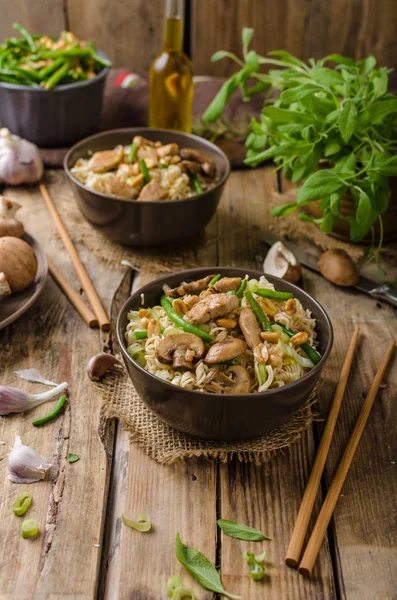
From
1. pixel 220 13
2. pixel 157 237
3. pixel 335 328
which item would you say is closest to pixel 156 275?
pixel 157 237

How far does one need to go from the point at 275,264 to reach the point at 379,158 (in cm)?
47

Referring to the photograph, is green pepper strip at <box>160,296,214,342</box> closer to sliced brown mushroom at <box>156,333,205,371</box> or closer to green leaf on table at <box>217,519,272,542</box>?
sliced brown mushroom at <box>156,333,205,371</box>

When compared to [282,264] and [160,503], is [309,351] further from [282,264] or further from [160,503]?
[282,264]

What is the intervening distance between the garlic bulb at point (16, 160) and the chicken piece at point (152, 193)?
0.63 metres

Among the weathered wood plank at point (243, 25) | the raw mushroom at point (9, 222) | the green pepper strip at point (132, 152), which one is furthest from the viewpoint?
the weathered wood plank at point (243, 25)

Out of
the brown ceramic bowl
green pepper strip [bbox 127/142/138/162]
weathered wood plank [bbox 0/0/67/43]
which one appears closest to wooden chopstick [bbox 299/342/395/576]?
the brown ceramic bowl

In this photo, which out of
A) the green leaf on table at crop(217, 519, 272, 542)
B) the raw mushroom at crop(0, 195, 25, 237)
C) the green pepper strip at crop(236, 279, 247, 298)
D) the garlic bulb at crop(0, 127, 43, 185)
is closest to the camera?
the green leaf on table at crop(217, 519, 272, 542)

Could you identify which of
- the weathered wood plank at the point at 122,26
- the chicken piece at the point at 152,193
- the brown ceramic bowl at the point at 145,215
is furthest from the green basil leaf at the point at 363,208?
the weathered wood plank at the point at 122,26

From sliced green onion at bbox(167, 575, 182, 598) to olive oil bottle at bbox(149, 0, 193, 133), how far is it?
1.97 metres

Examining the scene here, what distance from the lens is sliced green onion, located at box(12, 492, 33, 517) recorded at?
1460 millimetres

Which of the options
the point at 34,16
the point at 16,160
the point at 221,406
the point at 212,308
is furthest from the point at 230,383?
the point at 34,16

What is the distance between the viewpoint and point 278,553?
4.61 feet

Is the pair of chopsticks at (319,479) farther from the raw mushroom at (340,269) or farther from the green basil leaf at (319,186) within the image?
the green basil leaf at (319,186)

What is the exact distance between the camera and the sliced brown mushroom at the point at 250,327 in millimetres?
1627
